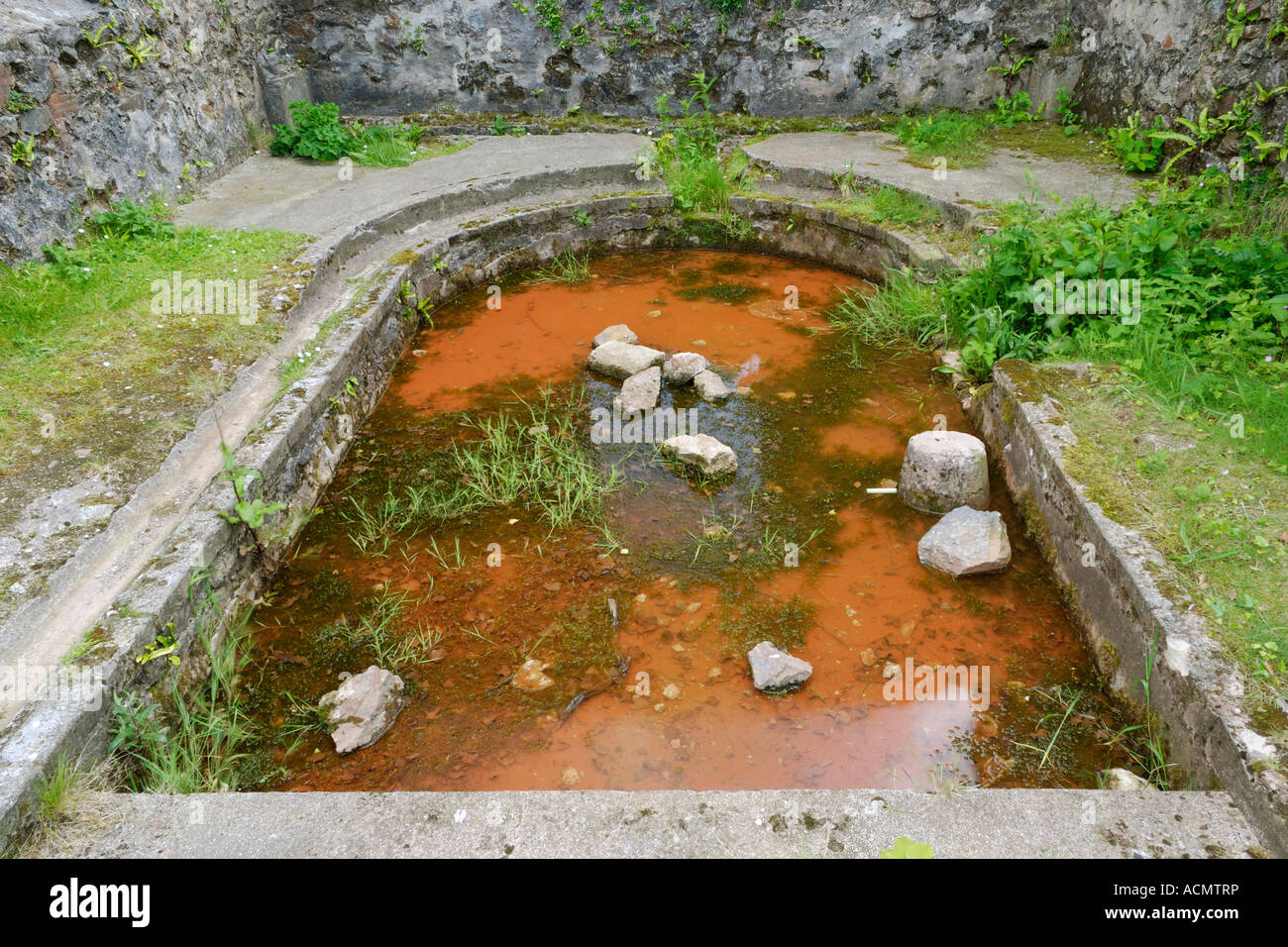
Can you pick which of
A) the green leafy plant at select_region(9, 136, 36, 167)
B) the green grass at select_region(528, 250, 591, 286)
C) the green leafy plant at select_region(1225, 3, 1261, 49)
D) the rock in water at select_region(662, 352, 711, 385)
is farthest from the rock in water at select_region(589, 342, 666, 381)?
the green leafy plant at select_region(1225, 3, 1261, 49)

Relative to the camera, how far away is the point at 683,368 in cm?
455

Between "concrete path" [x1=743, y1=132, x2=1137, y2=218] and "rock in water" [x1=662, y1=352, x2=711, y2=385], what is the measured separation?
229 cm

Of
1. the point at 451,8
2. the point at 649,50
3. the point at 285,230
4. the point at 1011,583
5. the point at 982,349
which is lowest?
the point at 1011,583

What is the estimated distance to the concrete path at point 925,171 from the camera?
559 centimetres

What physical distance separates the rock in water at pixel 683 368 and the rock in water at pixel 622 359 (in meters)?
0.12

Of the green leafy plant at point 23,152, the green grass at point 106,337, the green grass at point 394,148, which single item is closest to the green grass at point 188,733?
the green grass at point 106,337

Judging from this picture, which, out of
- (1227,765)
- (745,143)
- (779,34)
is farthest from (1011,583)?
(779,34)

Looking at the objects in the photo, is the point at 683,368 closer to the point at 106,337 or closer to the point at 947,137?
the point at 106,337

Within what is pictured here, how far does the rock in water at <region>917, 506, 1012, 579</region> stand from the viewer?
309 centimetres

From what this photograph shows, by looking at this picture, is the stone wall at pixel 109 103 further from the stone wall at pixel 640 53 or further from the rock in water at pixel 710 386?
the rock in water at pixel 710 386

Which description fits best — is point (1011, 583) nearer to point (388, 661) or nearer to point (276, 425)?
point (388, 661)

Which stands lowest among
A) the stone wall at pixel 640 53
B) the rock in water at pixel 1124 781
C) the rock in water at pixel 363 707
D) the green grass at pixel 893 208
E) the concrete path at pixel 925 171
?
the rock in water at pixel 1124 781

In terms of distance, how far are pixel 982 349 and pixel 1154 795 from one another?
261 cm

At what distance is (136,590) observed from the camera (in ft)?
8.11
